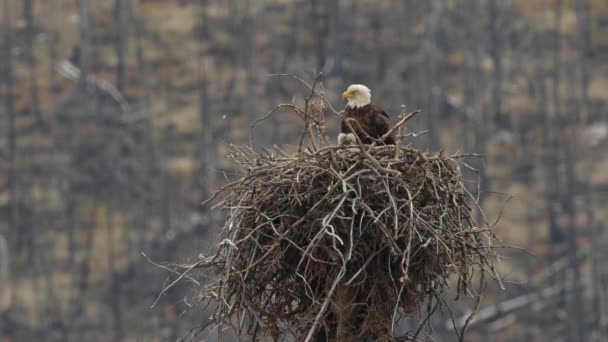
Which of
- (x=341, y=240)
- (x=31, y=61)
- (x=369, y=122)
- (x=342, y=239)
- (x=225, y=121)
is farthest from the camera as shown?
(x=31, y=61)

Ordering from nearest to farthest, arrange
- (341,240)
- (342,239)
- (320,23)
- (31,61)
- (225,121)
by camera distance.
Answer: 1. (341,240)
2. (342,239)
3. (225,121)
4. (320,23)
5. (31,61)

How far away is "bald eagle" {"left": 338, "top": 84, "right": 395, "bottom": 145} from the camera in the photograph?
8602 mm

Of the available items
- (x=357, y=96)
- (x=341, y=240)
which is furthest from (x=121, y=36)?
(x=341, y=240)

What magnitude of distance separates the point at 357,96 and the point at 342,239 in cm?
159

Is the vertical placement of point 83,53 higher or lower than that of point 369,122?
higher

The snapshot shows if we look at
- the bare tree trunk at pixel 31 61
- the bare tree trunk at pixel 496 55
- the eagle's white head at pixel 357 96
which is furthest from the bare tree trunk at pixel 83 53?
the eagle's white head at pixel 357 96

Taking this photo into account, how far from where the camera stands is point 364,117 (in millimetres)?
8719

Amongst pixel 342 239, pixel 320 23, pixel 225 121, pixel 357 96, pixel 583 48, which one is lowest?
pixel 342 239

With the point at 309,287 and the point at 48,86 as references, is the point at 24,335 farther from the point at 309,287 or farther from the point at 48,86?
the point at 309,287

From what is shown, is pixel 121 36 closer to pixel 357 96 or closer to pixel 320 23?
pixel 320 23

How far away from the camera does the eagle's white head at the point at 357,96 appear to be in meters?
8.85

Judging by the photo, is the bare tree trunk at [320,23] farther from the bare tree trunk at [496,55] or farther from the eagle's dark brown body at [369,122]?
the eagle's dark brown body at [369,122]

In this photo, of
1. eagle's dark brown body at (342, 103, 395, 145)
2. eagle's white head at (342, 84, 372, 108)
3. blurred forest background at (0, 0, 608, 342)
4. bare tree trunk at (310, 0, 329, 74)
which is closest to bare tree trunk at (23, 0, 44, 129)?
blurred forest background at (0, 0, 608, 342)

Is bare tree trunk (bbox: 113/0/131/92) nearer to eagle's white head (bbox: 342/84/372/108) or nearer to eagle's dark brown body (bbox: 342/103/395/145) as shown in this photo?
eagle's white head (bbox: 342/84/372/108)
